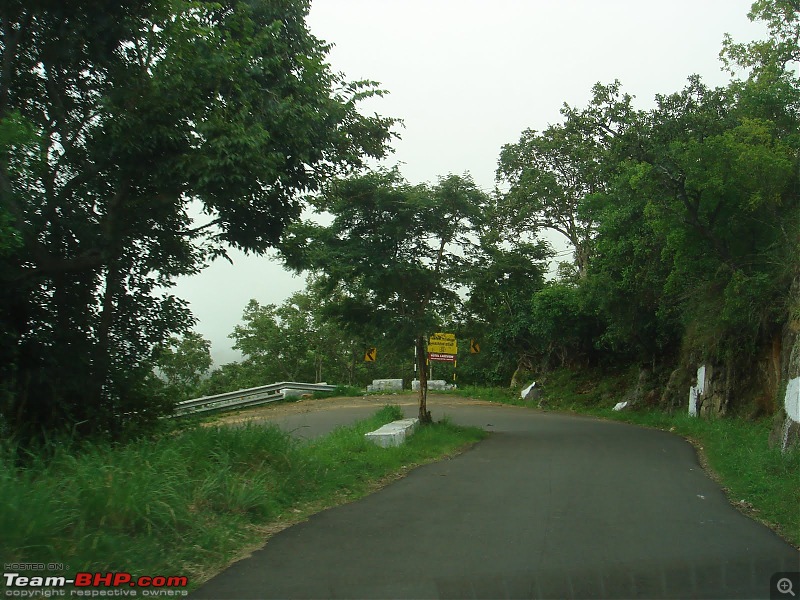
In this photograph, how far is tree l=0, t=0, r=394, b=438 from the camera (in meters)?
8.74

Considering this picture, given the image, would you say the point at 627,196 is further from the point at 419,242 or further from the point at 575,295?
the point at 575,295

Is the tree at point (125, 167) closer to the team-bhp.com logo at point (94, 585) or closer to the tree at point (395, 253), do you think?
the team-bhp.com logo at point (94, 585)

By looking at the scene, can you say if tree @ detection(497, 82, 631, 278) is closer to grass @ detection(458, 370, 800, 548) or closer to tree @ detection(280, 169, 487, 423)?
grass @ detection(458, 370, 800, 548)

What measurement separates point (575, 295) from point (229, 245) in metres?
22.4

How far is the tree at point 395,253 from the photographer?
1720 centimetres

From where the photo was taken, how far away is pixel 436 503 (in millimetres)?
9469

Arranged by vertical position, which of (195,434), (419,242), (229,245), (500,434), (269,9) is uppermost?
(269,9)


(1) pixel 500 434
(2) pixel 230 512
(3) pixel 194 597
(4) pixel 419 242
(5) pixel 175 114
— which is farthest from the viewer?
(1) pixel 500 434

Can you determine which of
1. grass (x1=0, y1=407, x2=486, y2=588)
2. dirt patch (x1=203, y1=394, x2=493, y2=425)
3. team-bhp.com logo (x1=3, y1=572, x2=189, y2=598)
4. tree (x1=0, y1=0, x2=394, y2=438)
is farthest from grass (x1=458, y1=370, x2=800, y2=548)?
tree (x1=0, y1=0, x2=394, y2=438)

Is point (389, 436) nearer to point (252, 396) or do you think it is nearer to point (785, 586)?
point (785, 586)

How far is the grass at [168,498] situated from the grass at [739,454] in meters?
5.33

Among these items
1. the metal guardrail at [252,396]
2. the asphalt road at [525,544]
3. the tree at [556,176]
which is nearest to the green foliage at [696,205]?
the tree at [556,176]

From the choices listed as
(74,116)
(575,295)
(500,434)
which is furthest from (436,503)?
(575,295)

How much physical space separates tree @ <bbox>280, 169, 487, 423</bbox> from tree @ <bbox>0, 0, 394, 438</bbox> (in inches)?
237
